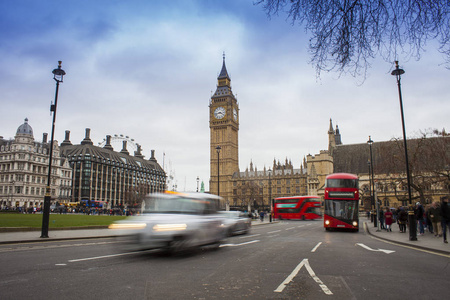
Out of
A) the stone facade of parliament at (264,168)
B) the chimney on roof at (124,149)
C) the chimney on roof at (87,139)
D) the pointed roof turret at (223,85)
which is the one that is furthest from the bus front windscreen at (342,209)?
the chimney on roof at (124,149)

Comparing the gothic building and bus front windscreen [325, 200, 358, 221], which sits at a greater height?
the gothic building

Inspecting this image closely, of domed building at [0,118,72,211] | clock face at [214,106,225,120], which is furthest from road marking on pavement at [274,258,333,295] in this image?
clock face at [214,106,225,120]

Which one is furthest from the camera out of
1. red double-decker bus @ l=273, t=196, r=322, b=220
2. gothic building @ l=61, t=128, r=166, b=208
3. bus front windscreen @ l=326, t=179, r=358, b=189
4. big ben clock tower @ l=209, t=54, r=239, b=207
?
big ben clock tower @ l=209, t=54, r=239, b=207

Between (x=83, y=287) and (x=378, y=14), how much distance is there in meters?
6.81

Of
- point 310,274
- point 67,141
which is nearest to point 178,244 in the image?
point 310,274

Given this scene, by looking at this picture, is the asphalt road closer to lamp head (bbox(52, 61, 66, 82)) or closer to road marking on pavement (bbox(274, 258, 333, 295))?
road marking on pavement (bbox(274, 258, 333, 295))

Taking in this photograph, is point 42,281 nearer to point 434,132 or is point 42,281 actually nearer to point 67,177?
point 434,132

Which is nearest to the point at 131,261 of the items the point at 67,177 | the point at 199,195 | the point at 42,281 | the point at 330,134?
the point at 42,281

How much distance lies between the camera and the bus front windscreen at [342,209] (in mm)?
21781

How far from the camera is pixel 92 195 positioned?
99.2 meters

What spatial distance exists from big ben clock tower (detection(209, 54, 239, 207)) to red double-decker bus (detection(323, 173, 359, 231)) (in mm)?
91914

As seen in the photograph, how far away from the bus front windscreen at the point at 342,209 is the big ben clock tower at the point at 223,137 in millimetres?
92008

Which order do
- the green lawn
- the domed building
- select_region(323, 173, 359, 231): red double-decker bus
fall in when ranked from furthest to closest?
the domed building → select_region(323, 173, 359, 231): red double-decker bus → the green lawn

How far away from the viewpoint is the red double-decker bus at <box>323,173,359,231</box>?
21.8 meters
